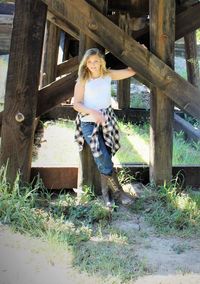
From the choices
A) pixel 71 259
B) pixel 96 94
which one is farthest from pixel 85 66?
pixel 71 259

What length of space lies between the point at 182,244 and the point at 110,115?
4.31 feet

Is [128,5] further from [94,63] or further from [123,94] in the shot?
[123,94]

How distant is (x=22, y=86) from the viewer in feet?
14.2

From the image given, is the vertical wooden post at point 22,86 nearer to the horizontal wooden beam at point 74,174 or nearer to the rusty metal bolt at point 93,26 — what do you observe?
the horizontal wooden beam at point 74,174

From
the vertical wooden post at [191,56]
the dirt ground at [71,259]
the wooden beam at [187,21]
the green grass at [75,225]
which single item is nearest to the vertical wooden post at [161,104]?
the wooden beam at [187,21]

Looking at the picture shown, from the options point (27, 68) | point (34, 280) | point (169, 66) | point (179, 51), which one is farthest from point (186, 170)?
point (179, 51)

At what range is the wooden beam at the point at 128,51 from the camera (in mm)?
4211

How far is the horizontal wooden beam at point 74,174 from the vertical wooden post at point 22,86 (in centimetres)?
27

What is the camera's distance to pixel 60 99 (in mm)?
4613

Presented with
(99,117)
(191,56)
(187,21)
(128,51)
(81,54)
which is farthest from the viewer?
(191,56)

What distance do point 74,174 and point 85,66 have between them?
110cm

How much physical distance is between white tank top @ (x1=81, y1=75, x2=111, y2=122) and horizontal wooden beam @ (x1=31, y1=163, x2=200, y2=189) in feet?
2.15

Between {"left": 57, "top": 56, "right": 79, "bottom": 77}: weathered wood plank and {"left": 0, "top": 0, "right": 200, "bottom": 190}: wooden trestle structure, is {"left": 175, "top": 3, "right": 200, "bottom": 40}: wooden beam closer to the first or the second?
{"left": 0, "top": 0, "right": 200, "bottom": 190}: wooden trestle structure

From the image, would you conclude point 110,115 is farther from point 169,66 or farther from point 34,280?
point 34,280
